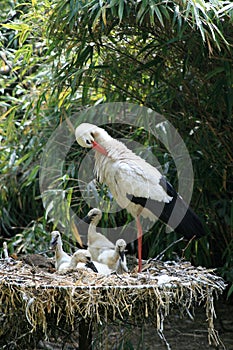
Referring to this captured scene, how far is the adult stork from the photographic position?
336 centimetres

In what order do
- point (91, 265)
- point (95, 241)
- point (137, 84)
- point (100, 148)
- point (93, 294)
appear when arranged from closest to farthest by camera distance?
point (93, 294)
point (91, 265)
point (100, 148)
point (95, 241)
point (137, 84)

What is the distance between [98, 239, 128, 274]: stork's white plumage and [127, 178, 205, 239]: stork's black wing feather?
0.69ft

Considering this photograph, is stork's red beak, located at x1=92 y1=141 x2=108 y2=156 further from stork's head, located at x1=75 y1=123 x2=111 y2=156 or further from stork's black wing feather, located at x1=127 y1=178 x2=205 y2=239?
stork's black wing feather, located at x1=127 y1=178 x2=205 y2=239

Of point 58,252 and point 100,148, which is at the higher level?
point 100,148

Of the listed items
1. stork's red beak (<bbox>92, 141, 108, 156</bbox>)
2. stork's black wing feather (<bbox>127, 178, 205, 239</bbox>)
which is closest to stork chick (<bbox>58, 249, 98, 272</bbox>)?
stork's black wing feather (<bbox>127, 178, 205, 239</bbox>)

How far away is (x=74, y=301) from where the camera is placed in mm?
2906

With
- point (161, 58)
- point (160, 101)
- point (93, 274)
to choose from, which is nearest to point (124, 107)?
point (160, 101)

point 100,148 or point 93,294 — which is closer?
point 93,294

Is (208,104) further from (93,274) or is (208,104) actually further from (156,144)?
(93,274)

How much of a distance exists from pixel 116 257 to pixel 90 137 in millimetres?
591

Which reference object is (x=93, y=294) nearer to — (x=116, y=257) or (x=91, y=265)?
(x=91, y=265)

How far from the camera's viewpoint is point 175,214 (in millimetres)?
3459

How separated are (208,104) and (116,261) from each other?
3.88 ft

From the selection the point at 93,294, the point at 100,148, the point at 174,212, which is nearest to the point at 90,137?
the point at 100,148
